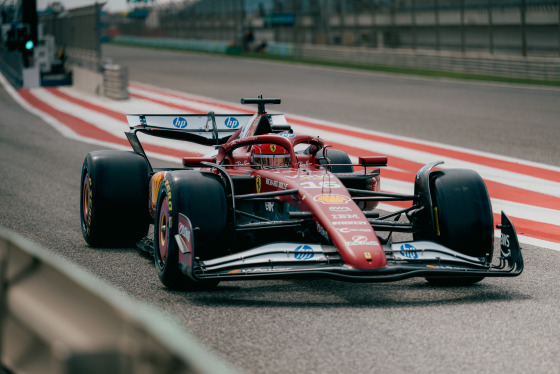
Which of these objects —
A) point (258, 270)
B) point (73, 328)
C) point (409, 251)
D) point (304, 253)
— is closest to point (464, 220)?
point (409, 251)

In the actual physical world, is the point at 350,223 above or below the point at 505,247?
above

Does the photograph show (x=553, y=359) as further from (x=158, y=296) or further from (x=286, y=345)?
(x=158, y=296)

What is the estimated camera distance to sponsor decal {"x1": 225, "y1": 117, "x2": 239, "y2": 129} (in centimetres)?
1022

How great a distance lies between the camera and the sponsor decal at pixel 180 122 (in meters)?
9.86

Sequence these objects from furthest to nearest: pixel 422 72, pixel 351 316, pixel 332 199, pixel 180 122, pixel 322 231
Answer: pixel 422 72, pixel 180 122, pixel 332 199, pixel 322 231, pixel 351 316

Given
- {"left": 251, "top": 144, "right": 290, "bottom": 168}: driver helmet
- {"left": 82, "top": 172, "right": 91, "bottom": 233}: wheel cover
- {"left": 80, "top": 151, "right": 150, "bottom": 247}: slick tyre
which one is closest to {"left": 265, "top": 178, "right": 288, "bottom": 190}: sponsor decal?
{"left": 251, "top": 144, "right": 290, "bottom": 168}: driver helmet

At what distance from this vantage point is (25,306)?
3631 millimetres

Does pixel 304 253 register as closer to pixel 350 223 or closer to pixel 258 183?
pixel 350 223

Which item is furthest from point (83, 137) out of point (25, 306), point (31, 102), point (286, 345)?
point (25, 306)

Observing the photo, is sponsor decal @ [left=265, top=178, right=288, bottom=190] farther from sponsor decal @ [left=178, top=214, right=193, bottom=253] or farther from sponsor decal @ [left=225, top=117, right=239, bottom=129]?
sponsor decal @ [left=225, top=117, right=239, bottom=129]

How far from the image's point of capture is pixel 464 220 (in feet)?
23.0

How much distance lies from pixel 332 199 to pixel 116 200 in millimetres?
2440

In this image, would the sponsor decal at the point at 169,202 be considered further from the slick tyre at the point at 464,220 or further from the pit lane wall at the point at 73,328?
the pit lane wall at the point at 73,328

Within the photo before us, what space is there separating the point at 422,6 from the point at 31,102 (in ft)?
76.5
